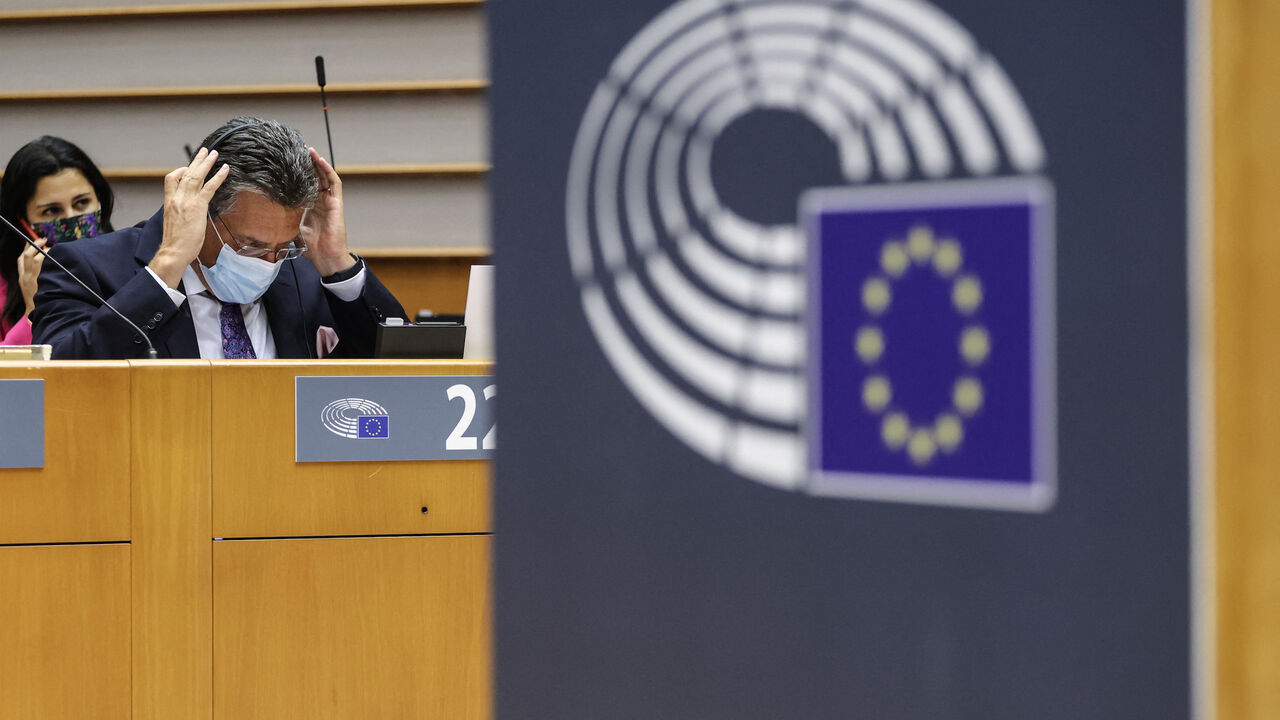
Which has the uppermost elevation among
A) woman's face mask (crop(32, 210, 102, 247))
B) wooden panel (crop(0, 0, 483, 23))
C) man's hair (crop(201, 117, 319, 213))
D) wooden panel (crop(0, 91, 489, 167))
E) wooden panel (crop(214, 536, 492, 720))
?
wooden panel (crop(0, 0, 483, 23))

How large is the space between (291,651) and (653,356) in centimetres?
113

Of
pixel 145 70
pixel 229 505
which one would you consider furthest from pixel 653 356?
pixel 145 70

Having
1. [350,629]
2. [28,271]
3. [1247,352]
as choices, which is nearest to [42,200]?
[28,271]

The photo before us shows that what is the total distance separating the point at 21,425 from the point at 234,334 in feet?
2.00

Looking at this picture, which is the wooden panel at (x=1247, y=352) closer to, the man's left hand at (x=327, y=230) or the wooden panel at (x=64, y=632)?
the wooden panel at (x=64, y=632)

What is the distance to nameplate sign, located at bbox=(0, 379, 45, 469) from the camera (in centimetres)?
153

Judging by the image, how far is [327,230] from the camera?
227cm

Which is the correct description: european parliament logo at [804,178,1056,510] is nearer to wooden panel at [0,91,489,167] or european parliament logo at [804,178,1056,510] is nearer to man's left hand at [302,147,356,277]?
man's left hand at [302,147,356,277]

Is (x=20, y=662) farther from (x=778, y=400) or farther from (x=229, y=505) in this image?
(x=778, y=400)

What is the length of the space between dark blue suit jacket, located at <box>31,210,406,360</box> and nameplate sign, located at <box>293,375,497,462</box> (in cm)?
50

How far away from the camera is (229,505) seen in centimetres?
159

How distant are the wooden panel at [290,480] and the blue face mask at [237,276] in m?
0.54

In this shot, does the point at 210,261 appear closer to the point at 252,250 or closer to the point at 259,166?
the point at 252,250

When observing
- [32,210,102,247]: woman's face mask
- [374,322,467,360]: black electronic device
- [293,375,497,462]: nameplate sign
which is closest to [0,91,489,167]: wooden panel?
[32,210,102,247]: woman's face mask
